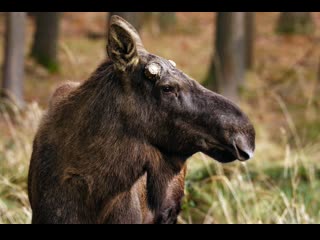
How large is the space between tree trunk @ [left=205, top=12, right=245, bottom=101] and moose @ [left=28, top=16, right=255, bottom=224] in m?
12.4

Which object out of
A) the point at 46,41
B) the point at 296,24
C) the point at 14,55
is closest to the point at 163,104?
the point at 14,55

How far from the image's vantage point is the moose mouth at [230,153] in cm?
477

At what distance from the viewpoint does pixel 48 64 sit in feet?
79.0

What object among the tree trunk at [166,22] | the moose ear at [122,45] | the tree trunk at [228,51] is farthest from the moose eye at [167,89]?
the tree trunk at [166,22]

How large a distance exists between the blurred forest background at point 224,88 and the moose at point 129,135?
2140 millimetres

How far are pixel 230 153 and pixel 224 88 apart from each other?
1300 centimetres

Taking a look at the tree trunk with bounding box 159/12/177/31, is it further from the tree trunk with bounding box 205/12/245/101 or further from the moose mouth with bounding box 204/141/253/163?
the moose mouth with bounding box 204/141/253/163

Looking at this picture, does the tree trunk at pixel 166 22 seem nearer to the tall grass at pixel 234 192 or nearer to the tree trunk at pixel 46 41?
the tree trunk at pixel 46 41

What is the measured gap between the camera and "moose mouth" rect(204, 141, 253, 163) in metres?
4.77

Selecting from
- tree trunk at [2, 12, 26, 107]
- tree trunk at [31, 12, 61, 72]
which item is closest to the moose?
tree trunk at [2, 12, 26, 107]

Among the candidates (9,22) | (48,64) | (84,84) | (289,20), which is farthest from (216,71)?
(84,84)

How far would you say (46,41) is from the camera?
24609 mm

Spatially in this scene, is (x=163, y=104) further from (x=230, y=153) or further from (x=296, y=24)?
(x=296, y=24)
